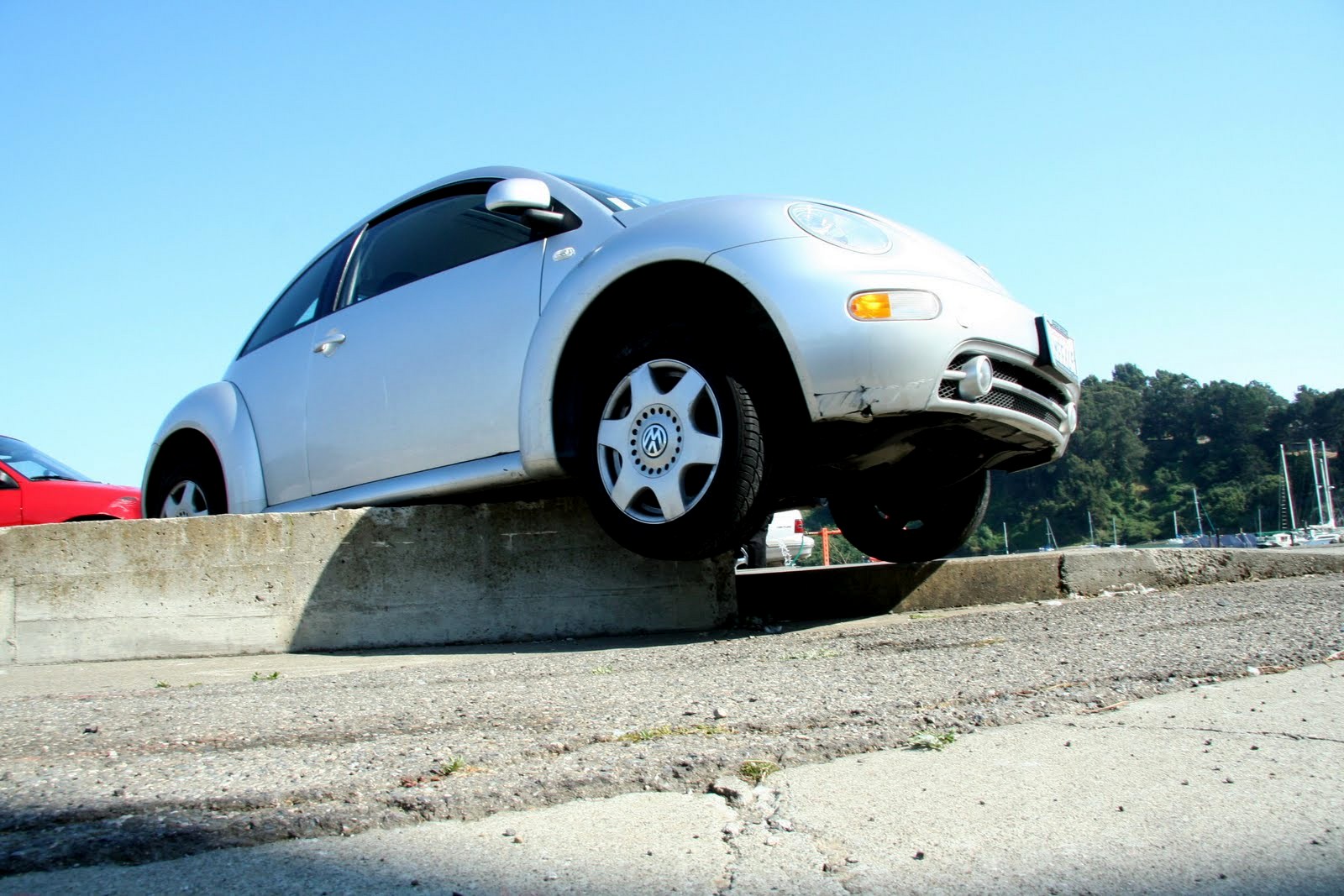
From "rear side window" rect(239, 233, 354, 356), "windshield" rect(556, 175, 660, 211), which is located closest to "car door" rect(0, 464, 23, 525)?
"rear side window" rect(239, 233, 354, 356)

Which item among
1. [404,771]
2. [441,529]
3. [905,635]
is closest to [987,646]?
[905,635]

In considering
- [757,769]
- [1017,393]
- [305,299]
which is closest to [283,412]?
[305,299]

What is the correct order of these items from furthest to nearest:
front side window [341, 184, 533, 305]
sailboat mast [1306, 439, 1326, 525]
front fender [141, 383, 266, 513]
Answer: sailboat mast [1306, 439, 1326, 525]
front fender [141, 383, 266, 513]
front side window [341, 184, 533, 305]

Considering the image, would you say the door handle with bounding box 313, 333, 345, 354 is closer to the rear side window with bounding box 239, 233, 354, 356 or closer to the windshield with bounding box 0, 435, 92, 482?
the rear side window with bounding box 239, 233, 354, 356

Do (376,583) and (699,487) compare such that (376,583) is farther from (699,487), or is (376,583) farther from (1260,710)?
(1260,710)

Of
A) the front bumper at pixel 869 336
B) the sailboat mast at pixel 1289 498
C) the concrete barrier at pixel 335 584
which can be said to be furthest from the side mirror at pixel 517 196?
the sailboat mast at pixel 1289 498

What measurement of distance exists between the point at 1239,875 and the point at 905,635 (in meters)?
2.26

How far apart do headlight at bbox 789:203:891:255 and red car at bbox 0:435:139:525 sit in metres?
6.31

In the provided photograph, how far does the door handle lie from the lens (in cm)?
470

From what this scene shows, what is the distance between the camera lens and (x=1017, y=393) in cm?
371

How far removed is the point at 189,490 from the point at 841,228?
359cm

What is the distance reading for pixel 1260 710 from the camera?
85.3 inches

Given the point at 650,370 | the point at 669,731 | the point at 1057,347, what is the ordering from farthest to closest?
1. the point at 1057,347
2. the point at 650,370
3. the point at 669,731

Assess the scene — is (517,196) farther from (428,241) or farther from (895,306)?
(895,306)
